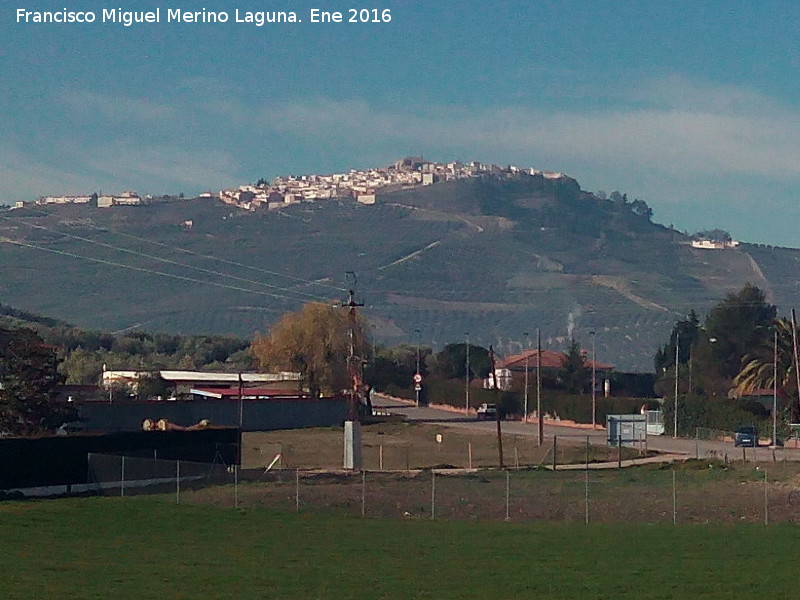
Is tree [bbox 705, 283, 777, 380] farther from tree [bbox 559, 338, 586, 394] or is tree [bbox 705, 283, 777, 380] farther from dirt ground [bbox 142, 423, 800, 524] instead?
dirt ground [bbox 142, 423, 800, 524]

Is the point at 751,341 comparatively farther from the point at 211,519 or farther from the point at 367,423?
the point at 211,519

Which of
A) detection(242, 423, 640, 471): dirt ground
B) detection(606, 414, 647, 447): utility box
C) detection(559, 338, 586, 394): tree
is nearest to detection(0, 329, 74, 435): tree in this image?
detection(242, 423, 640, 471): dirt ground

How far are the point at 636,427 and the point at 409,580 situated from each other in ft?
178

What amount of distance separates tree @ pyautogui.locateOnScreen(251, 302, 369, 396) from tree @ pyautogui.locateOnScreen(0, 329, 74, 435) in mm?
48562

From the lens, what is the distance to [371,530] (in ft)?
111

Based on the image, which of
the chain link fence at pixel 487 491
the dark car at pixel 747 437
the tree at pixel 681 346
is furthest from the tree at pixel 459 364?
the chain link fence at pixel 487 491

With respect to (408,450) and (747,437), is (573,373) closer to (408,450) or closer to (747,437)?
(747,437)

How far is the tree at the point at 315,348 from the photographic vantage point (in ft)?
349

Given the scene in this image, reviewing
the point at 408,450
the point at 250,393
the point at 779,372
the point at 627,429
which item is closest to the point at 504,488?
the point at 408,450

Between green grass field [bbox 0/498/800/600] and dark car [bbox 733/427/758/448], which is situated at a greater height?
dark car [bbox 733/427/758/448]

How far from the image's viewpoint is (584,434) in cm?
8825

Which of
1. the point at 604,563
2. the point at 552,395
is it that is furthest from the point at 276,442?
the point at 604,563

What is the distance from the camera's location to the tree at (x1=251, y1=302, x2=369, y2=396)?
106m

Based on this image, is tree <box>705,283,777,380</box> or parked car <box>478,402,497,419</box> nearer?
parked car <box>478,402,497,419</box>
